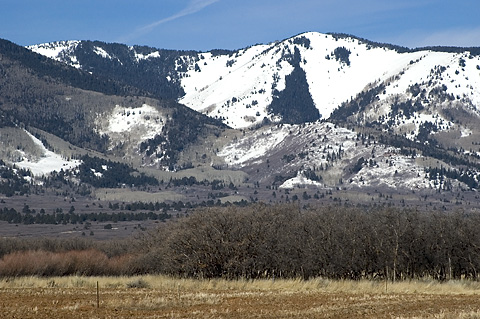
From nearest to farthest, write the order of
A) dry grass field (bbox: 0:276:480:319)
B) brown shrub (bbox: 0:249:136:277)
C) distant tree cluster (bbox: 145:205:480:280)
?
dry grass field (bbox: 0:276:480:319) < distant tree cluster (bbox: 145:205:480:280) < brown shrub (bbox: 0:249:136:277)

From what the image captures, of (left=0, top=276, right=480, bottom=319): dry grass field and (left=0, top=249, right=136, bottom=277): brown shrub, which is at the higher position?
(left=0, top=276, right=480, bottom=319): dry grass field

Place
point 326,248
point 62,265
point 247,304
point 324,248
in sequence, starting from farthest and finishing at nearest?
1. point 62,265
2. point 324,248
3. point 326,248
4. point 247,304

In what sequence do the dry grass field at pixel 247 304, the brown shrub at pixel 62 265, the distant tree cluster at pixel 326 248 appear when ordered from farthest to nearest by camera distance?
the brown shrub at pixel 62 265 < the distant tree cluster at pixel 326 248 < the dry grass field at pixel 247 304

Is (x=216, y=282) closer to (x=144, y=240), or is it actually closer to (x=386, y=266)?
(x=386, y=266)

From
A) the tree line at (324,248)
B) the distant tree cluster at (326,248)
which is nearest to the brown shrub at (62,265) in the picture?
the tree line at (324,248)

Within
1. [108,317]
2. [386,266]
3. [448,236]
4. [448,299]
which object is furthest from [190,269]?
[108,317]

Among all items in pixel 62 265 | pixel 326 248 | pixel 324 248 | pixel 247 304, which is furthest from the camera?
pixel 62 265

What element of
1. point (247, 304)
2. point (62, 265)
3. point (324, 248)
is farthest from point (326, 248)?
point (247, 304)

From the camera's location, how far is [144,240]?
5197 inches

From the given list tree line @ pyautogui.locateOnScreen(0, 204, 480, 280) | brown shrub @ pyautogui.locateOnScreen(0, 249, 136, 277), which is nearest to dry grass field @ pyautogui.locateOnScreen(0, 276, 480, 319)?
tree line @ pyautogui.locateOnScreen(0, 204, 480, 280)

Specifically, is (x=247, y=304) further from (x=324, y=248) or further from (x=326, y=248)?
(x=324, y=248)

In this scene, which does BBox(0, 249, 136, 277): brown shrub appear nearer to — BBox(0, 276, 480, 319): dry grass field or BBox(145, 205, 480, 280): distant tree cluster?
BBox(145, 205, 480, 280): distant tree cluster

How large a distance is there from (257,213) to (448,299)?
51.8 meters

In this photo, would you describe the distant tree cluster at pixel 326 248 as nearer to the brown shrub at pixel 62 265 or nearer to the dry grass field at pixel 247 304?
the brown shrub at pixel 62 265
